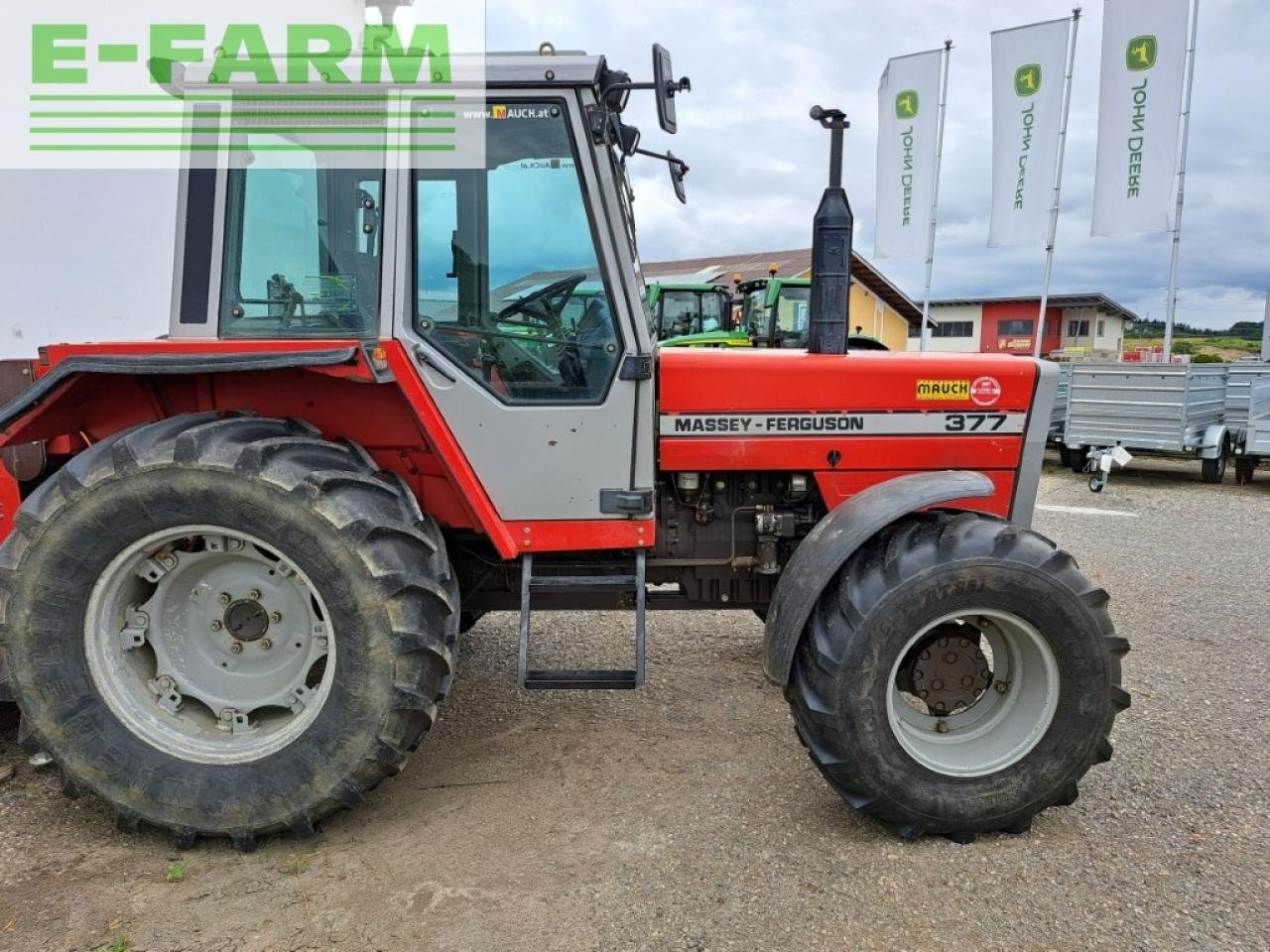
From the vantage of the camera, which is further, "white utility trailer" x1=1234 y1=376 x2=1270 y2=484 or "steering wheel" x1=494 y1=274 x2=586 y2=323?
"white utility trailer" x1=1234 y1=376 x2=1270 y2=484

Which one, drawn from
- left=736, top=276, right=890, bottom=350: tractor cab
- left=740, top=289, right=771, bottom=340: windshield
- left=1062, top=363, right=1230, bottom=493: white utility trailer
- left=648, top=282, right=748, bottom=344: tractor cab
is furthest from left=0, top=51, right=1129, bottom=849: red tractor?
left=648, top=282, right=748, bottom=344: tractor cab

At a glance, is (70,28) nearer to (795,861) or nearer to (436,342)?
(436,342)

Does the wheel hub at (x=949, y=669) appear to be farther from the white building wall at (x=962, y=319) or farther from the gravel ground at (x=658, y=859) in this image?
the white building wall at (x=962, y=319)

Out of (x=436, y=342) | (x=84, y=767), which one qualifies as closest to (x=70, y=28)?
(x=436, y=342)

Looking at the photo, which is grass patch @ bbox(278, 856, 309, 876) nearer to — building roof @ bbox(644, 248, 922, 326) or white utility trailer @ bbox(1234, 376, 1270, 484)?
white utility trailer @ bbox(1234, 376, 1270, 484)

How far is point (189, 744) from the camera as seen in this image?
9.05 ft

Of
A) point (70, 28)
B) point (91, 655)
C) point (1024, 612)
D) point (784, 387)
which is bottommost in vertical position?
point (91, 655)

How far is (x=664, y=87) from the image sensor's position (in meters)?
2.69

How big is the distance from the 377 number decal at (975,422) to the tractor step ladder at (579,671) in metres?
1.31

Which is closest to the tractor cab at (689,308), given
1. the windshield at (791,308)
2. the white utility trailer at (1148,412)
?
the windshield at (791,308)

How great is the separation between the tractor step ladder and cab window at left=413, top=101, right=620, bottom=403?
644mm

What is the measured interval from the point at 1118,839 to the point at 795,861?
1.06 meters

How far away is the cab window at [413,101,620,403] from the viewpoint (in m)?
2.86

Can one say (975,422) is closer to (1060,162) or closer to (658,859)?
(658,859)
